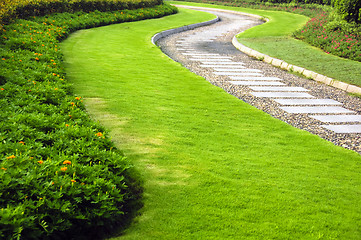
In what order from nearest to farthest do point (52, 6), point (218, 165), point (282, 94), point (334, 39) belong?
point (218, 165) → point (282, 94) → point (334, 39) → point (52, 6)

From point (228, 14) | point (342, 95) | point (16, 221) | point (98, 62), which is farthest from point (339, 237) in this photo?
point (228, 14)

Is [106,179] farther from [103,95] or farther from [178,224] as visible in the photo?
[103,95]

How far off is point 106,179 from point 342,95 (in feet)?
21.7

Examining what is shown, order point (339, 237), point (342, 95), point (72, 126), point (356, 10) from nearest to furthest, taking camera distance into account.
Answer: point (339, 237) < point (72, 126) < point (342, 95) < point (356, 10)

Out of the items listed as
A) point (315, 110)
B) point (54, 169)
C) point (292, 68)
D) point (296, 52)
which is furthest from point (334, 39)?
point (54, 169)

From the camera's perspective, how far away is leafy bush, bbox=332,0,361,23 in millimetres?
13189

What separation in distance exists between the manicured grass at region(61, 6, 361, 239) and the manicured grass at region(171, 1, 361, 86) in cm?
401

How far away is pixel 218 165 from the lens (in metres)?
4.23

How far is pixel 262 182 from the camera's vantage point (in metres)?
3.94

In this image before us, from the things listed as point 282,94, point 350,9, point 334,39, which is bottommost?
point 282,94

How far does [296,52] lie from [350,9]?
3.36 metres

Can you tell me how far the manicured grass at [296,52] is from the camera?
9586mm

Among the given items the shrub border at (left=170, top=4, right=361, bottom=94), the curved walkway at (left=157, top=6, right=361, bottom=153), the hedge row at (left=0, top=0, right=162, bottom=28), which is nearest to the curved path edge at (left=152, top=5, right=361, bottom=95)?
the shrub border at (left=170, top=4, right=361, bottom=94)

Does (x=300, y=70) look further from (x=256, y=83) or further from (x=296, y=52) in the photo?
(x=296, y=52)
